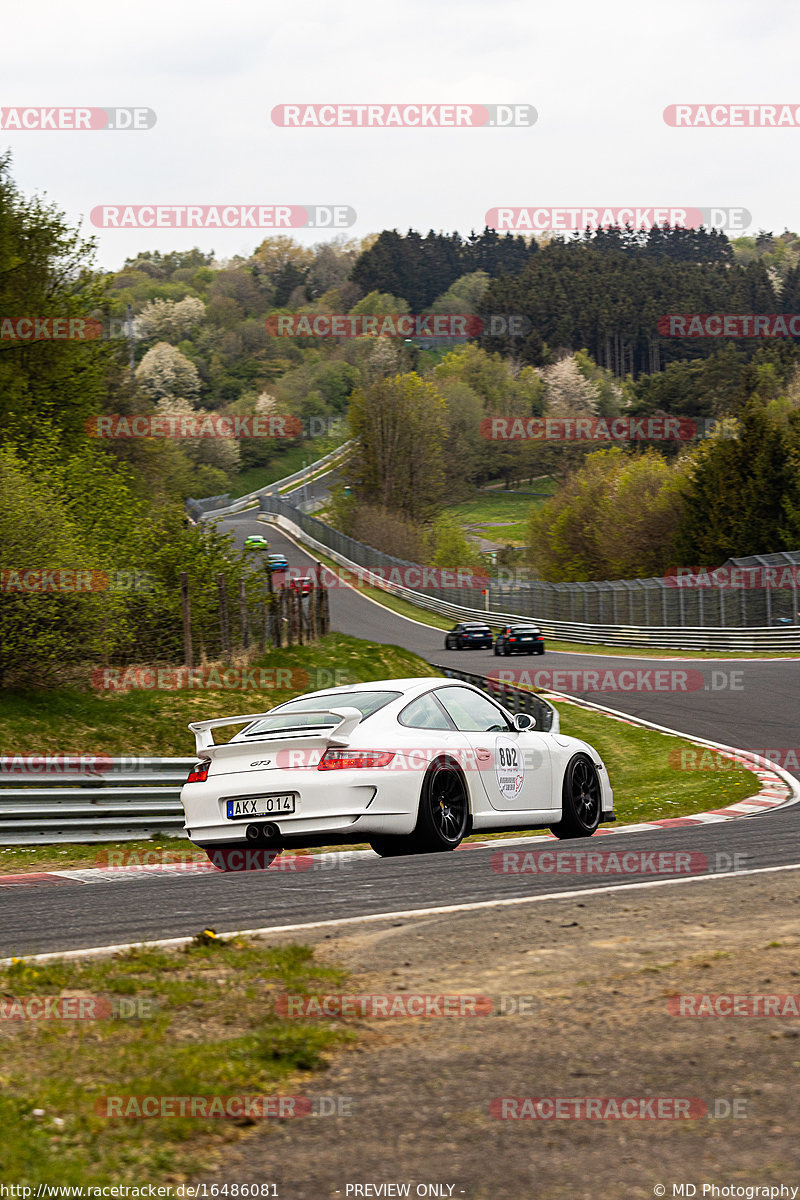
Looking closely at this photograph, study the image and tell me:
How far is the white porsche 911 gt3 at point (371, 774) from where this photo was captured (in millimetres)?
9086

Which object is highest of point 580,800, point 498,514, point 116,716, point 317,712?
point 498,514

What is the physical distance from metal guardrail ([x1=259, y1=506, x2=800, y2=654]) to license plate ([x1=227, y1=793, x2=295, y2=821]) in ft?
112

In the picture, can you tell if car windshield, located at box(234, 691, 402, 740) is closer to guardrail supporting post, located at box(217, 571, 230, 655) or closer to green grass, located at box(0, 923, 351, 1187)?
green grass, located at box(0, 923, 351, 1187)

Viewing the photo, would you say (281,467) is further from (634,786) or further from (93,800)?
(93,800)

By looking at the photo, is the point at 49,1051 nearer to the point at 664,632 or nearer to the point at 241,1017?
the point at 241,1017

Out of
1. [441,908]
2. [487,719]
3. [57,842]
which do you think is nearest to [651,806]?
[487,719]

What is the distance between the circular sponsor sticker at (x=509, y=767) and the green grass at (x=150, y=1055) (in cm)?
476

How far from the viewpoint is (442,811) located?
9609 millimetres

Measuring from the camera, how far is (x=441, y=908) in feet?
22.2

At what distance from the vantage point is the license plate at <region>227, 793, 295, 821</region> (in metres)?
9.18

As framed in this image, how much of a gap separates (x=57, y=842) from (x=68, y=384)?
23677 millimetres

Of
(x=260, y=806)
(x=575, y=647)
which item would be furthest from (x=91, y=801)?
(x=575, y=647)

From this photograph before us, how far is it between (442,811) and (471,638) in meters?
41.5

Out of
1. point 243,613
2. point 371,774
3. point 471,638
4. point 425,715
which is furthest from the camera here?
point 471,638
